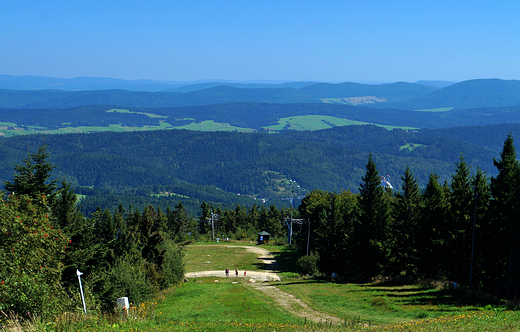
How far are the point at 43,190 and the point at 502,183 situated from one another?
37627 millimetres

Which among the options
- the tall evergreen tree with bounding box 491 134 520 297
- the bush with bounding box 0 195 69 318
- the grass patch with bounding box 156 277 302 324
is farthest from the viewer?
the tall evergreen tree with bounding box 491 134 520 297

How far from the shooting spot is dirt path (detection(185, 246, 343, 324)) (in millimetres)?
33125

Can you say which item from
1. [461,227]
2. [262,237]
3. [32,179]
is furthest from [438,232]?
[262,237]

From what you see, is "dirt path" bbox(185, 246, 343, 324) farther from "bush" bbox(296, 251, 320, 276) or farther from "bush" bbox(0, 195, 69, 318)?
"bush" bbox(0, 195, 69, 318)

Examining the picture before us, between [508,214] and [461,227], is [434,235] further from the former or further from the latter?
[508,214]

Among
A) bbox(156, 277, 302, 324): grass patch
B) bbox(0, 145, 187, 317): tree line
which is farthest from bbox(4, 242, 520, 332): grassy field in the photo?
bbox(0, 145, 187, 317): tree line

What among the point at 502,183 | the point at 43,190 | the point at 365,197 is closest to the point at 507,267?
the point at 502,183

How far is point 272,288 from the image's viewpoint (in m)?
49.0

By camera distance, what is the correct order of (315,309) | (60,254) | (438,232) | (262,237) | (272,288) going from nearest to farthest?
1. (60,254)
2. (315,309)
3. (272,288)
4. (438,232)
5. (262,237)

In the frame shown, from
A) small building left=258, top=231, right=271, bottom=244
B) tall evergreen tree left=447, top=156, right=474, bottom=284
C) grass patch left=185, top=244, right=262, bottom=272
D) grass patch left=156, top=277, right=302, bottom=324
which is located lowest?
small building left=258, top=231, right=271, bottom=244

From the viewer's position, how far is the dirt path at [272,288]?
1304 inches

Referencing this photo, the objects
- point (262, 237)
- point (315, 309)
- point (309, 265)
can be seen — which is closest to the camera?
point (315, 309)

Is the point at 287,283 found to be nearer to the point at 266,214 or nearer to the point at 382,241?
the point at 382,241

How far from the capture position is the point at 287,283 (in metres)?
53.1
